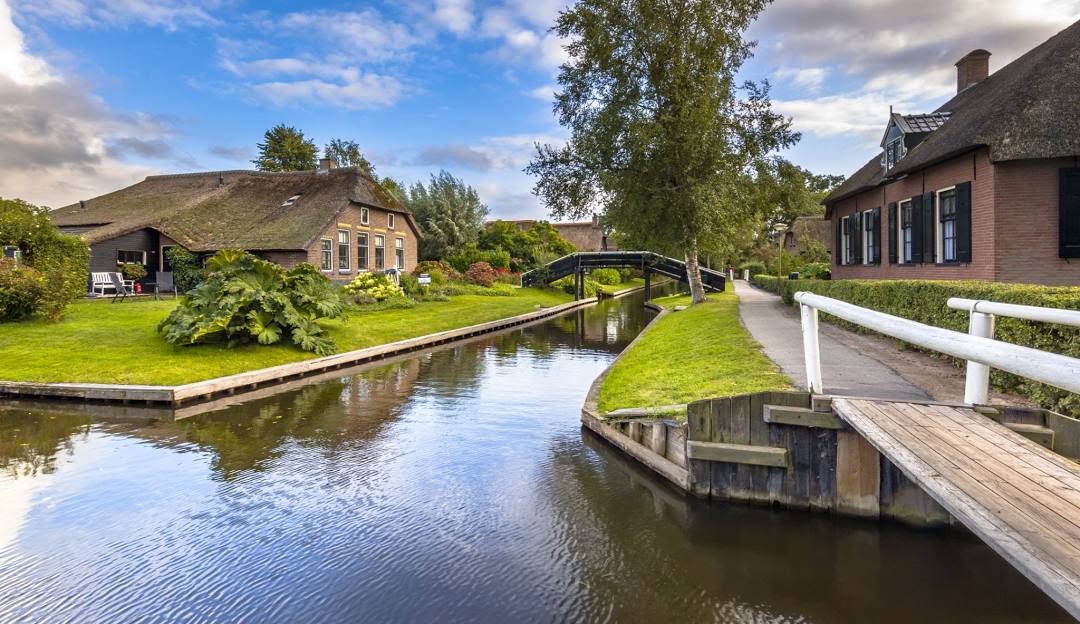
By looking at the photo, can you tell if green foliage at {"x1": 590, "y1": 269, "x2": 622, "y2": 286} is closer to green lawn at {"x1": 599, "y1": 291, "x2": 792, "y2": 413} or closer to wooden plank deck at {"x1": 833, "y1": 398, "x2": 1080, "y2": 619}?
green lawn at {"x1": 599, "y1": 291, "x2": 792, "y2": 413}

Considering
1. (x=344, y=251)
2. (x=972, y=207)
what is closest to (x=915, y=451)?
(x=972, y=207)

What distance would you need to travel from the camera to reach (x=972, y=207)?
1363 centimetres

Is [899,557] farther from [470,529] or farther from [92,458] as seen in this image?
[92,458]

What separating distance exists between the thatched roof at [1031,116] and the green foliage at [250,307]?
15.1 m

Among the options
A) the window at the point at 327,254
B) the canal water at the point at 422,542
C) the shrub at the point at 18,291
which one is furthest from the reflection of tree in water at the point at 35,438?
the window at the point at 327,254

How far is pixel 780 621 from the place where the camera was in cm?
451

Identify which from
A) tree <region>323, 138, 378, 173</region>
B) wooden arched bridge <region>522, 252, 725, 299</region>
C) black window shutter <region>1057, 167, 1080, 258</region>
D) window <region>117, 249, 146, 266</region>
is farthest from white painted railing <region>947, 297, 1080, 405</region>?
tree <region>323, 138, 378, 173</region>

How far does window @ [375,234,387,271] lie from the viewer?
108ft

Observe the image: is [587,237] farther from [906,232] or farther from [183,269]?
[906,232]

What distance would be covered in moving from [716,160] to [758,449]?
637 inches

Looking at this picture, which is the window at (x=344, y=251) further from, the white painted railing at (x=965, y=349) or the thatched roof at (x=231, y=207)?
the white painted railing at (x=965, y=349)

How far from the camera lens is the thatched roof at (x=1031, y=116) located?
1222 cm

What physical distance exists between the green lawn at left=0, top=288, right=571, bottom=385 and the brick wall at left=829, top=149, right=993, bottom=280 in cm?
1433

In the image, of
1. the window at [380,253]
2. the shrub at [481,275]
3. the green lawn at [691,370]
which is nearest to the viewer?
the green lawn at [691,370]
